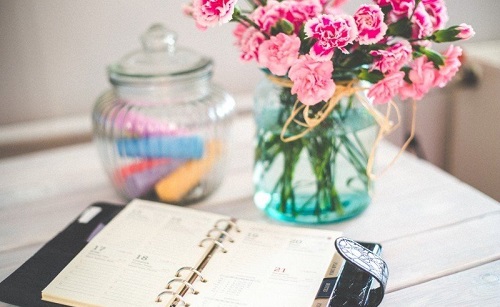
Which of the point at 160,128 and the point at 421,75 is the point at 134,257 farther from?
the point at 421,75

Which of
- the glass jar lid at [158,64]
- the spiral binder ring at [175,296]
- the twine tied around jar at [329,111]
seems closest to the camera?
the spiral binder ring at [175,296]

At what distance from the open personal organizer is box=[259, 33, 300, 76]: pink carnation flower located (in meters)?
0.22

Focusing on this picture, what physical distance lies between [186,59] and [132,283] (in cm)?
40

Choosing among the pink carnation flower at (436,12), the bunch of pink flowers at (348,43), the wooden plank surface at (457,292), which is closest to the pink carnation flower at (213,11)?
the bunch of pink flowers at (348,43)

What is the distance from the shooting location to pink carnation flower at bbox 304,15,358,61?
0.61 m

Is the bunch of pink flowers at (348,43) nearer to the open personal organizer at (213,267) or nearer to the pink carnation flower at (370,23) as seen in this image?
the pink carnation flower at (370,23)

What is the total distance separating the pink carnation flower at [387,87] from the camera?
2.16 feet

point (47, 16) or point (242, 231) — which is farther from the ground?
point (47, 16)

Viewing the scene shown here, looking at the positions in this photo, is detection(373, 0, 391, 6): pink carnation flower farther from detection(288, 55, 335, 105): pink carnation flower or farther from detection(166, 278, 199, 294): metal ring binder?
detection(166, 278, 199, 294): metal ring binder

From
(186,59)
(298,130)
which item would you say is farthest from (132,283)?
(186,59)

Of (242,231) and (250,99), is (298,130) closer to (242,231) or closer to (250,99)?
(242,231)

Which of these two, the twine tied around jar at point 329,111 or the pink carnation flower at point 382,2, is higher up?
the pink carnation flower at point 382,2

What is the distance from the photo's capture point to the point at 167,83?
0.84 metres

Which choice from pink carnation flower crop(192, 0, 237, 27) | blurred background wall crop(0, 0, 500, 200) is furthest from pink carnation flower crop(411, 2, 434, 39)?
blurred background wall crop(0, 0, 500, 200)
